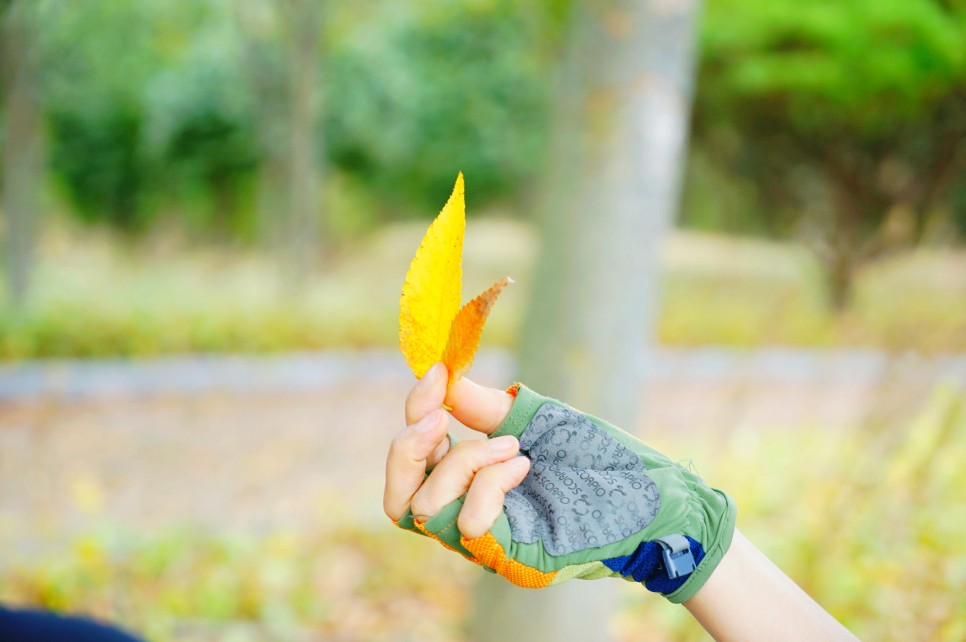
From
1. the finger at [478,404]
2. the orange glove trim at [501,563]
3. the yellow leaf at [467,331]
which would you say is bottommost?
the orange glove trim at [501,563]

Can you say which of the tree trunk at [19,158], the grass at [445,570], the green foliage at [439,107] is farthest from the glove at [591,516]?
the green foliage at [439,107]

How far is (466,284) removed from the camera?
12008 millimetres

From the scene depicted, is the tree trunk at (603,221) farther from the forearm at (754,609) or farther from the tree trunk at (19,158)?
the tree trunk at (19,158)

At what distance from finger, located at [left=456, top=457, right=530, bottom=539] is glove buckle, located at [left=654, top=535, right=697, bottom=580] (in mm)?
204

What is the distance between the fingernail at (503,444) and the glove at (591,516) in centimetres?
6

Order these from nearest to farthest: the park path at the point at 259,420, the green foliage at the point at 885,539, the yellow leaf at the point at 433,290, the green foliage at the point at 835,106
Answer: the yellow leaf at the point at 433,290, the green foliage at the point at 885,539, the park path at the point at 259,420, the green foliage at the point at 835,106

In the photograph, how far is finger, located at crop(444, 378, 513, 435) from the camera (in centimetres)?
95

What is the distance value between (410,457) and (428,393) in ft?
0.27

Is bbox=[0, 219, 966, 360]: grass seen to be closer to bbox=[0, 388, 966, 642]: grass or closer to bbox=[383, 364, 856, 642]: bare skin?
bbox=[0, 388, 966, 642]: grass

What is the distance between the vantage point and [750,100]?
10.8 m

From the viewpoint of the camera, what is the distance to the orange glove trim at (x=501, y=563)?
0.90 metres

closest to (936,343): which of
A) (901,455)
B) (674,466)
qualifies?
(901,455)

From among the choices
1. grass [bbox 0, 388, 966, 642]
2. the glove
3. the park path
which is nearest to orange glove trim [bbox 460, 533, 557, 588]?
the glove

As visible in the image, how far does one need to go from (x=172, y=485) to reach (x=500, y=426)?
4852 millimetres
